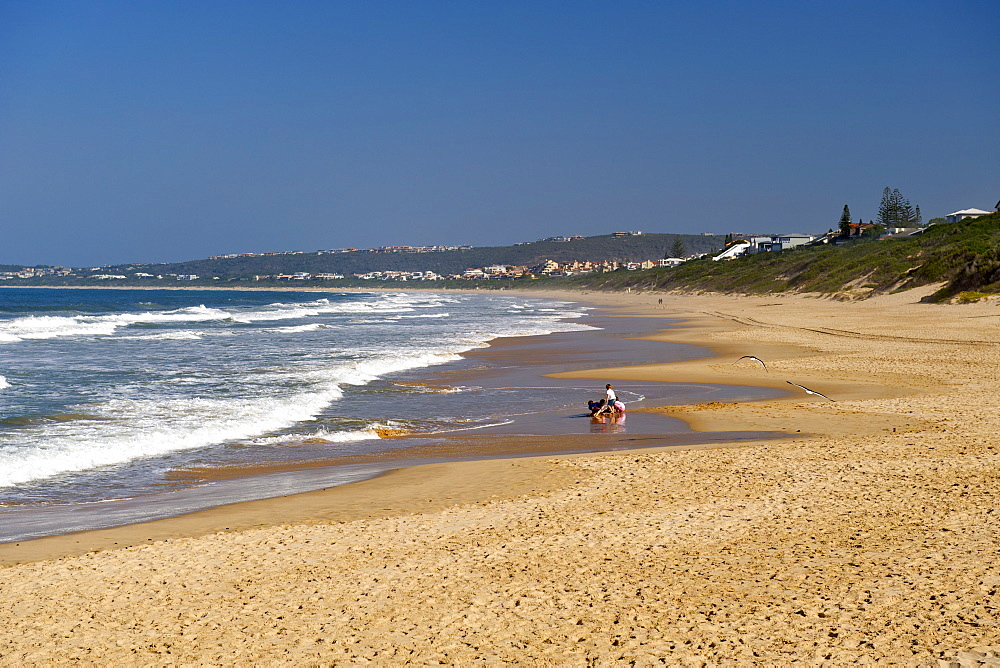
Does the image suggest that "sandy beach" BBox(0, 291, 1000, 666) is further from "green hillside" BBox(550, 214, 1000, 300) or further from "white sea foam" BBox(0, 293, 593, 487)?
"green hillside" BBox(550, 214, 1000, 300)

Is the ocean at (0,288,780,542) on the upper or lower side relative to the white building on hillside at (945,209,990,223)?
lower

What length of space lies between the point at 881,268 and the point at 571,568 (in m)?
59.5

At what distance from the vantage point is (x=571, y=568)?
648 cm

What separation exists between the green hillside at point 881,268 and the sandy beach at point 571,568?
121 feet

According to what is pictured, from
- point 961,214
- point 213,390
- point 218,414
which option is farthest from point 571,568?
point 961,214

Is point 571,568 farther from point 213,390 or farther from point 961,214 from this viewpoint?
point 961,214

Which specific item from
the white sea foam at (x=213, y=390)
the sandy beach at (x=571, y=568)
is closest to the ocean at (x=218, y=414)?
the white sea foam at (x=213, y=390)

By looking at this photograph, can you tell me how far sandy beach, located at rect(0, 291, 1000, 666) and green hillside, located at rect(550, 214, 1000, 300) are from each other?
3682 cm

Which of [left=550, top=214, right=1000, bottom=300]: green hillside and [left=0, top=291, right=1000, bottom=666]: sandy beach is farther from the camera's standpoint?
[left=550, top=214, right=1000, bottom=300]: green hillside

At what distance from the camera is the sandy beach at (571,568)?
512 cm

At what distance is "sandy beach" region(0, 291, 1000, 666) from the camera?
16.8ft

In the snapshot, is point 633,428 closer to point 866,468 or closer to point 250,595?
point 866,468

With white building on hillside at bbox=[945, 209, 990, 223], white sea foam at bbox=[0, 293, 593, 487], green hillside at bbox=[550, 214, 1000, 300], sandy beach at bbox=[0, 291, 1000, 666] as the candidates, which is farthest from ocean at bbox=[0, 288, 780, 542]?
white building on hillside at bbox=[945, 209, 990, 223]

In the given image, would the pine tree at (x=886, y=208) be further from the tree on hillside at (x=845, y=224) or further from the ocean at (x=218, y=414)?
the ocean at (x=218, y=414)
